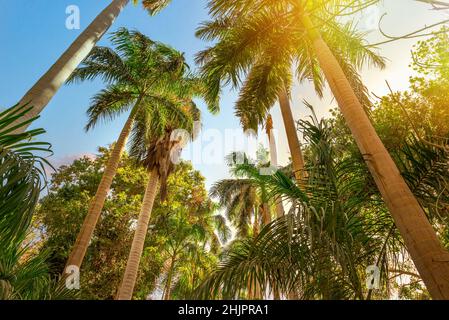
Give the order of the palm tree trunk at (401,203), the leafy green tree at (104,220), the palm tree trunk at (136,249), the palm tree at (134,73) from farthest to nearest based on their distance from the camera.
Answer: the leafy green tree at (104,220)
the palm tree at (134,73)
the palm tree trunk at (136,249)
the palm tree trunk at (401,203)

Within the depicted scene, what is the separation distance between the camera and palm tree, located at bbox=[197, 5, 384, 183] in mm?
6852

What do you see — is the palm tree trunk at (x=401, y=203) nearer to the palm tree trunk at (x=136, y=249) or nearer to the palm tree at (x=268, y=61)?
the palm tree at (x=268, y=61)

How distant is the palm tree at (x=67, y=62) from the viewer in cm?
311

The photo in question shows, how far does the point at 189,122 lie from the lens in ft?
40.4

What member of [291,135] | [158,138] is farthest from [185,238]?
[291,135]

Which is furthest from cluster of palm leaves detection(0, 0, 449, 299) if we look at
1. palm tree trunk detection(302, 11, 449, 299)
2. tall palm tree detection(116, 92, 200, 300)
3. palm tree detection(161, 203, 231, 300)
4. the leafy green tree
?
palm tree detection(161, 203, 231, 300)

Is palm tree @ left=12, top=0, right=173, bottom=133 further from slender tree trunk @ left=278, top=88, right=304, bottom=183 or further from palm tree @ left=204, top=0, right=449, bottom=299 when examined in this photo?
slender tree trunk @ left=278, top=88, right=304, bottom=183

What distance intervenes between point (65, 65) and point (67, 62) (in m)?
0.07

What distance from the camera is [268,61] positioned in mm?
7938

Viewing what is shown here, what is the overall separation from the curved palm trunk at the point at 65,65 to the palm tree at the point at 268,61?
7.93 ft

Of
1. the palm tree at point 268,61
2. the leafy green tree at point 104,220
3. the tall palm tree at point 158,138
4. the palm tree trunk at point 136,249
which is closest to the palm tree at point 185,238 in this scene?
the leafy green tree at point 104,220

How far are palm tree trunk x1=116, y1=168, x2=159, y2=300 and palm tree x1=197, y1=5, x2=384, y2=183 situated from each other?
5.00m

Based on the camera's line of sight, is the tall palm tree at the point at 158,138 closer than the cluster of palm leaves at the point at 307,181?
No

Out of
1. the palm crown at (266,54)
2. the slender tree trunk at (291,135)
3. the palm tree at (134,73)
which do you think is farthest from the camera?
the palm tree at (134,73)
